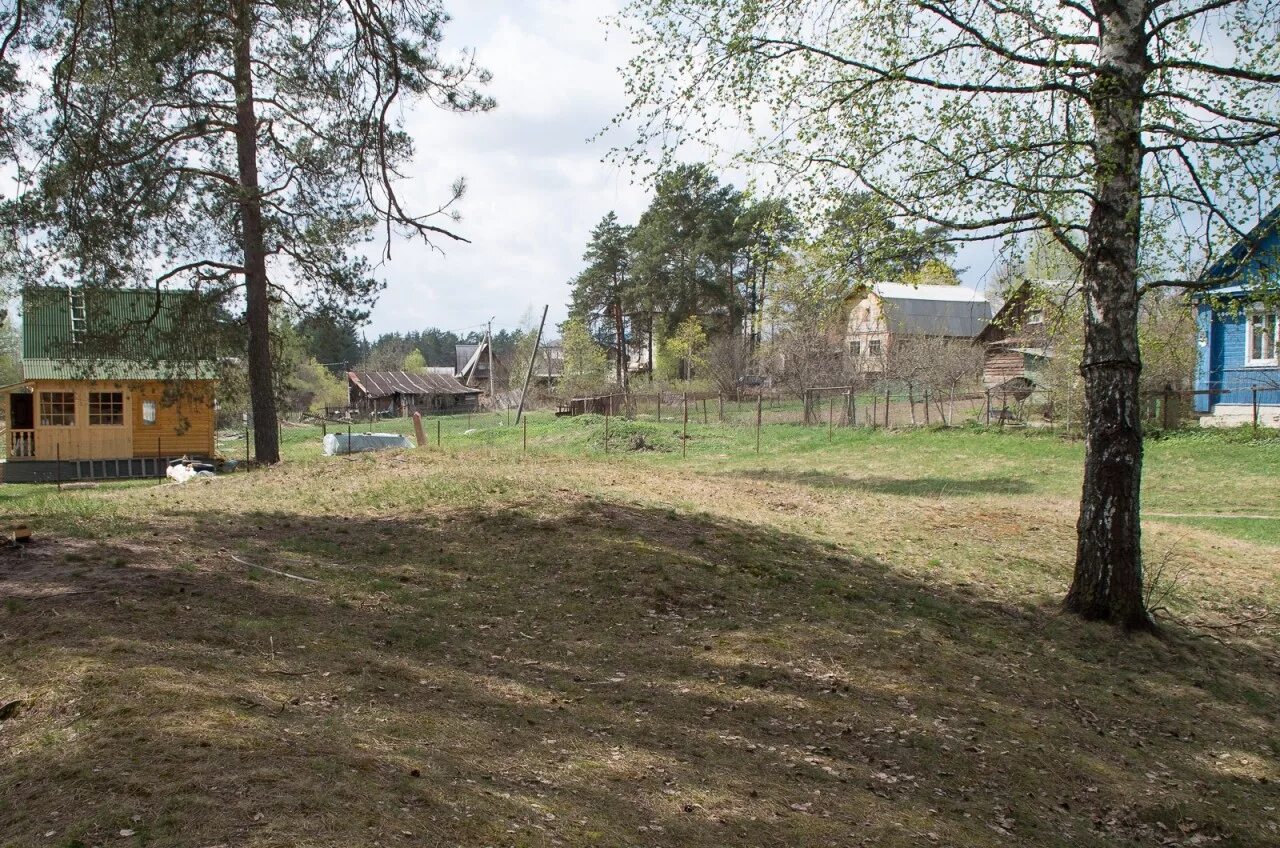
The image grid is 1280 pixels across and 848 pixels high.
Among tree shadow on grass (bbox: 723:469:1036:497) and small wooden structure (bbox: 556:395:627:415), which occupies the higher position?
small wooden structure (bbox: 556:395:627:415)

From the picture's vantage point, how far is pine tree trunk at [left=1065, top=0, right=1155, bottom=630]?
7.59 metres

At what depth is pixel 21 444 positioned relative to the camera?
27.4 metres

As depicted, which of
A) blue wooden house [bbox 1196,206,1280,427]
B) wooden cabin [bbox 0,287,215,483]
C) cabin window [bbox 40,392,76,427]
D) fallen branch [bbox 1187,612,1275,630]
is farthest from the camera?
cabin window [bbox 40,392,76,427]

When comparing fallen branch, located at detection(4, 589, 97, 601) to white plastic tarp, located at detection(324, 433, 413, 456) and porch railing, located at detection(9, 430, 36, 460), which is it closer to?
white plastic tarp, located at detection(324, 433, 413, 456)

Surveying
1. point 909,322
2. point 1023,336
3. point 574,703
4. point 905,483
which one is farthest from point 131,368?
point 909,322

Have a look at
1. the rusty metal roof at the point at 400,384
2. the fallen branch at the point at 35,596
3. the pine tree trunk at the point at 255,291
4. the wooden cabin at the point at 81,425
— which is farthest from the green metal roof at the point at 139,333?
the rusty metal roof at the point at 400,384

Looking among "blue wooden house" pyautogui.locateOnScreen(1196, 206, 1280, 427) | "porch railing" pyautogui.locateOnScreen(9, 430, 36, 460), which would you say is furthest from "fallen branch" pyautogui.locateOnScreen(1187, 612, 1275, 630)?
"porch railing" pyautogui.locateOnScreen(9, 430, 36, 460)

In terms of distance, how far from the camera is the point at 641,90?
927 cm

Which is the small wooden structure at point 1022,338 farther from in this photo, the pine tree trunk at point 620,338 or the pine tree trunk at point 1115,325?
the pine tree trunk at point 620,338

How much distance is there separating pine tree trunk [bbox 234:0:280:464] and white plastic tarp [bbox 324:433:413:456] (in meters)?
5.34

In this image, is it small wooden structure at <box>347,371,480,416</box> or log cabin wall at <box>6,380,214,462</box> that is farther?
small wooden structure at <box>347,371,480,416</box>

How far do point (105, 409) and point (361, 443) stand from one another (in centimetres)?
845

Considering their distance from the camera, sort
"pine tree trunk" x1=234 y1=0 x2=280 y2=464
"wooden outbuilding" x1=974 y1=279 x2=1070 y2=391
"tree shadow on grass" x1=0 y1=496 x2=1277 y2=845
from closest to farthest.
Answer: "tree shadow on grass" x1=0 y1=496 x2=1277 y2=845
"wooden outbuilding" x1=974 y1=279 x2=1070 y2=391
"pine tree trunk" x1=234 y1=0 x2=280 y2=464

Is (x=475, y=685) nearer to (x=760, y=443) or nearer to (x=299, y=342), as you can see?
(x=299, y=342)
